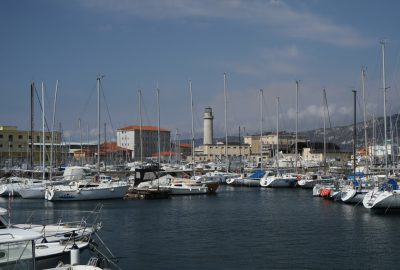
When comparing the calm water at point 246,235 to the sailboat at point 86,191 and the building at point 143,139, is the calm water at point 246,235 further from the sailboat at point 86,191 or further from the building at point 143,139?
the building at point 143,139

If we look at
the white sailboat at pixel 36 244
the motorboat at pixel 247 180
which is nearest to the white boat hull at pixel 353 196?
the white sailboat at pixel 36 244

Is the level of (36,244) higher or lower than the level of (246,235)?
higher

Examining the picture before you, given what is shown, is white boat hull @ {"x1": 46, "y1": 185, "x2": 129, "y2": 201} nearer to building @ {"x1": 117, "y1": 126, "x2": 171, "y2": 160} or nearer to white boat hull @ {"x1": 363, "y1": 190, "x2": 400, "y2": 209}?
white boat hull @ {"x1": 363, "y1": 190, "x2": 400, "y2": 209}

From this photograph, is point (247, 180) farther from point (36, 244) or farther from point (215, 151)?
point (215, 151)

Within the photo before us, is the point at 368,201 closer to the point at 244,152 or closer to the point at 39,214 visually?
the point at 39,214

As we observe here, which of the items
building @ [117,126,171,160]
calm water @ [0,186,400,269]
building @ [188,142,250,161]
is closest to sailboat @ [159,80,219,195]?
calm water @ [0,186,400,269]

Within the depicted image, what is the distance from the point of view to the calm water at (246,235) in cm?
2508

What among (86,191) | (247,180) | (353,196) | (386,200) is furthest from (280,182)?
(386,200)

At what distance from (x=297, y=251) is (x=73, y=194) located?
34352 millimetres

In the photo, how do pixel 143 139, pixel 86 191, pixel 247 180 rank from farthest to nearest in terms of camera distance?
pixel 143 139, pixel 247 180, pixel 86 191

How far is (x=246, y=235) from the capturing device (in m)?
32.4

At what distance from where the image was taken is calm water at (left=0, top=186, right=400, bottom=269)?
2508 centimetres

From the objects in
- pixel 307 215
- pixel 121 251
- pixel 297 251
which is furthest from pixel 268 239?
pixel 307 215

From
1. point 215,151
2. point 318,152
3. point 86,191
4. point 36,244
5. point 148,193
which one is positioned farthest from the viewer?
point 215,151
